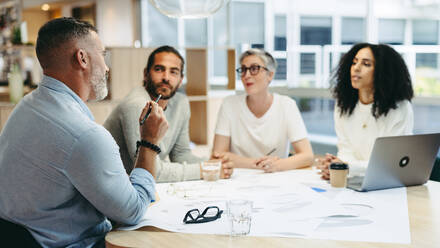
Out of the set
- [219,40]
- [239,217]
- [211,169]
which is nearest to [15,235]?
[239,217]

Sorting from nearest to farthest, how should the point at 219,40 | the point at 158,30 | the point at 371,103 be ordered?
1. the point at 371,103
2. the point at 219,40
3. the point at 158,30

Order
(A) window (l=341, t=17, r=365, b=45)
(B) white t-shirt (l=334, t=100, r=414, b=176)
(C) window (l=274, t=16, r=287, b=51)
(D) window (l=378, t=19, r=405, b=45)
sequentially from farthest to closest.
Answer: (C) window (l=274, t=16, r=287, b=51)
(A) window (l=341, t=17, r=365, b=45)
(D) window (l=378, t=19, r=405, b=45)
(B) white t-shirt (l=334, t=100, r=414, b=176)

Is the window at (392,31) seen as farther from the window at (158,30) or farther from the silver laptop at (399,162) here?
the window at (158,30)

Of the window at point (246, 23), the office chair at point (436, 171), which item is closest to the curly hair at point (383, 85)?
the office chair at point (436, 171)

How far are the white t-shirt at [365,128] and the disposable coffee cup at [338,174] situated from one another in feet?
1.95

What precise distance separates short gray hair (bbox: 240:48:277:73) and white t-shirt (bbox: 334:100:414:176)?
483 mm

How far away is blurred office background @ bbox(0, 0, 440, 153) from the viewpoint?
4.42 metres

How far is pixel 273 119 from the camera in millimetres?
2795

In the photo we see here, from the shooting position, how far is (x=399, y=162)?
191 centimetres

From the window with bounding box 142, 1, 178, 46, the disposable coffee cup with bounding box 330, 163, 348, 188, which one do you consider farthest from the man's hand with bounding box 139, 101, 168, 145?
the window with bounding box 142, 1, 178, 46

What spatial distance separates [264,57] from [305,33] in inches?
111

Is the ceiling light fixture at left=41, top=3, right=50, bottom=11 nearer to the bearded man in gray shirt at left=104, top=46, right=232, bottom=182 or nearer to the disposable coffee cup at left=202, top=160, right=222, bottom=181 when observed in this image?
the bearded man in gray shirt at left=104, top=46, right=232, bottom=182

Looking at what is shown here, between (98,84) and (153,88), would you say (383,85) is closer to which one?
(153,88)

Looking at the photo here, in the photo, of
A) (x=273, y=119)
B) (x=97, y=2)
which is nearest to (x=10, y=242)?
(x=273, y=119)
